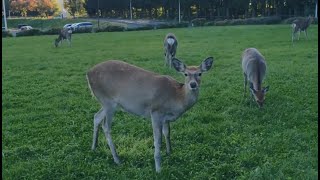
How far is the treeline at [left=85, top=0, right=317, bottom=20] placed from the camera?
2242 inches

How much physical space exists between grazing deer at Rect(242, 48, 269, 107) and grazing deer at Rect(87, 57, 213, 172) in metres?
2.86

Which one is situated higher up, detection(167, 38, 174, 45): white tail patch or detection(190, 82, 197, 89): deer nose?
detection(167, 38, 174, 45): white tail patch

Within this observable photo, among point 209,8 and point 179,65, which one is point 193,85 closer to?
point 179,65

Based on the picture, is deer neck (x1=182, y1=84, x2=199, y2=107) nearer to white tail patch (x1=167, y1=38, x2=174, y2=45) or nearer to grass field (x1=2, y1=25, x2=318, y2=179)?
grass field (x1=2, y1=25, x2=318, y2=179)

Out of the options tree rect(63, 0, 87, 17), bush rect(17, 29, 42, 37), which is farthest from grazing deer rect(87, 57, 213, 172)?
tree rect(63, 0, 87, 17)

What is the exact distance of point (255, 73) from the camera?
8.95 metres

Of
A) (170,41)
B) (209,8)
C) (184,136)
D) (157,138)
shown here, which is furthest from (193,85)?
(209,8)

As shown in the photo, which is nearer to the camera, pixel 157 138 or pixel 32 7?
pixel 157 138

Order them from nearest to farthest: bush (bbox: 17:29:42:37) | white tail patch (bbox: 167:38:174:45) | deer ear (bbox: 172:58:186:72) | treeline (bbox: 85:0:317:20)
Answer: deer ear (bbox: 172:58:186:72)
white tail patch (bbox: 167:38:174:45)
bush (bbox: 17:29:42:37)
treeline (bbox: 85:0:317:20)

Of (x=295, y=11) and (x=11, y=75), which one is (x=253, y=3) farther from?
(x=11, y=75)

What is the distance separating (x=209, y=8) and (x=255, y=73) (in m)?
59.1

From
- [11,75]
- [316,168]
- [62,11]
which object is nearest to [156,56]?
[11,75]

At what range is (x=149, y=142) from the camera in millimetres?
6578

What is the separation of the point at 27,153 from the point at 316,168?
13.3 feet
